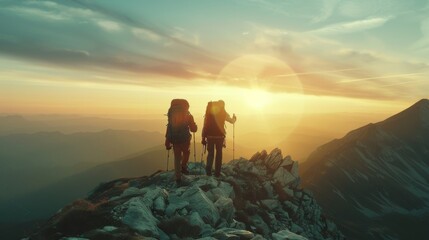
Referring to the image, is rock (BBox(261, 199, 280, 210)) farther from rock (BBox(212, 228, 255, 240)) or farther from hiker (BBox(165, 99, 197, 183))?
rock (BBox(212, 228, 255, 240))

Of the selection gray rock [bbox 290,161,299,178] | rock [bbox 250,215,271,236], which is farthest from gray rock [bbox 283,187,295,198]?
rock [bbox 250,215,271,236]

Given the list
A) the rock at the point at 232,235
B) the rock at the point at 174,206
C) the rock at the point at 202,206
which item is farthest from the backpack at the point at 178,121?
the rock at the point at 232,235

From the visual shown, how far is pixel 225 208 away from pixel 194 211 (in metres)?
2.73

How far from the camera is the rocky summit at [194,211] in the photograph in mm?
14289

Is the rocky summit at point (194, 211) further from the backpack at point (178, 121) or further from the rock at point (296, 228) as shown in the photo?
the backpack at point (178, 121)

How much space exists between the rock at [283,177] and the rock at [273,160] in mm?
1534

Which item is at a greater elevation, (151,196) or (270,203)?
(151,196)

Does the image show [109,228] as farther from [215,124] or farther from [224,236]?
[215,124]

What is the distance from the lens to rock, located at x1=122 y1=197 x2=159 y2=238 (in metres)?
14.6

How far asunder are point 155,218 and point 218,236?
4005mm

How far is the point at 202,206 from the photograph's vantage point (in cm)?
1881

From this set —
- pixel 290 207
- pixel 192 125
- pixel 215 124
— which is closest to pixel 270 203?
pixel 290 207

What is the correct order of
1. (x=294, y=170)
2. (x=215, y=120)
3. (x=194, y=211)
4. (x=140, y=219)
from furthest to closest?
(x=294, y=170) → (x=215, y=120) → (x=194, y=211) → (x=140, y=219)

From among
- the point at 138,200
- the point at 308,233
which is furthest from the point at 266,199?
the point at 138,200
